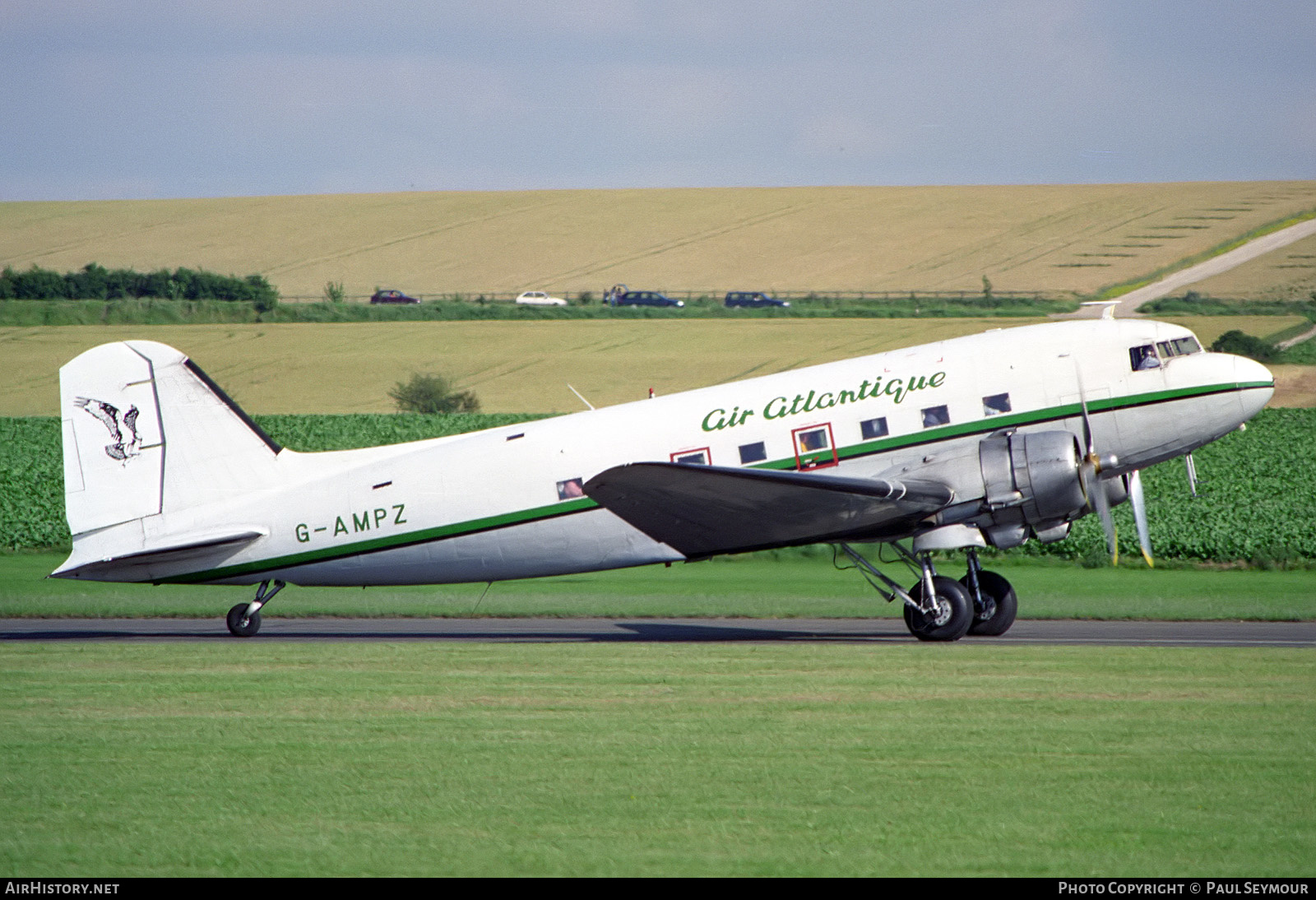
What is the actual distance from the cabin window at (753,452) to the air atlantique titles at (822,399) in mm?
351

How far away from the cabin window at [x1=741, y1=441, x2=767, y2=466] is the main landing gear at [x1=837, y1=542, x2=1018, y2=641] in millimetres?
1729

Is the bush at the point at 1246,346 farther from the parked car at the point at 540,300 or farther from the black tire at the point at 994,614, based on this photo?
the black tire at the point at 994,614

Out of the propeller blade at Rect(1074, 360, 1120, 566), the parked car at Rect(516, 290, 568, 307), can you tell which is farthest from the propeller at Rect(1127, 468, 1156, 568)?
the parked car at Rect(516, 290, 568, 307)

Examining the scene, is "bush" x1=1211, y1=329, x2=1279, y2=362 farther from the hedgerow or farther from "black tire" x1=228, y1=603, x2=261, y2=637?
the hedgerow

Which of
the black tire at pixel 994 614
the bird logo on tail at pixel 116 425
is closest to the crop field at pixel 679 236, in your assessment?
the black tire at pixel 994 614

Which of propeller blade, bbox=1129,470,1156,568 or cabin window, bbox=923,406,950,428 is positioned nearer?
cabin window, bbox=923,406,950,428

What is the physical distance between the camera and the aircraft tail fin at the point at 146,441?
19188 millimetres

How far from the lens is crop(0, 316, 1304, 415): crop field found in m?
57.2

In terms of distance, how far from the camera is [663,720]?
12.5 metres

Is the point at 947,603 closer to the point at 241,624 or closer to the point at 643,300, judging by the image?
the point at 241,624

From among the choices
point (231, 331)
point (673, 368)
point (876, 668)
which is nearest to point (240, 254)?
point (231, 331)

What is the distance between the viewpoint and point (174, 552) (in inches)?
749

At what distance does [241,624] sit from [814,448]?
8.78 meters

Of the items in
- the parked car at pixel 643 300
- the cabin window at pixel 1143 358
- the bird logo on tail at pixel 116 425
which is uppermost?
the parked car at pixel 643 300
